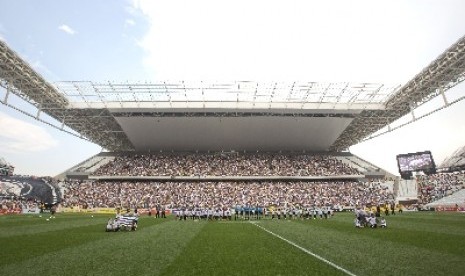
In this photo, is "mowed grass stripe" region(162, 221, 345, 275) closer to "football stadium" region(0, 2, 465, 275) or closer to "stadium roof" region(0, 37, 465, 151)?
"football stadium" region(0, 2, 465, 275)

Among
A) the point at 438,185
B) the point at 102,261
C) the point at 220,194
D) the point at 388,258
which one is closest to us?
the point at 102,261

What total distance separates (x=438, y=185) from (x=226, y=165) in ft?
101

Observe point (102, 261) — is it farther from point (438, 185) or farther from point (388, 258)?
point (438, 185)

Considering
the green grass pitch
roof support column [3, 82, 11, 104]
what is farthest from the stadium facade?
the green grass pitch

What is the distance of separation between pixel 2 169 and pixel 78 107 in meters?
16.6

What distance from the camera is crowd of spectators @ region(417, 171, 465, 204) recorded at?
46.9 metres

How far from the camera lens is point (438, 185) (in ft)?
164

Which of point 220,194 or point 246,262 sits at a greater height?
point 220,194

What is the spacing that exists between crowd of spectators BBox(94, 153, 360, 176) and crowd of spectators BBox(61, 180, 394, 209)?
93.1 inches

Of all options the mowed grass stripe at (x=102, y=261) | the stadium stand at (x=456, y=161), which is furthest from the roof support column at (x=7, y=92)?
the stadium stand at (x=456, y=161)

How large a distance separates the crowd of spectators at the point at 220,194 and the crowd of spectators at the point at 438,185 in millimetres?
4301

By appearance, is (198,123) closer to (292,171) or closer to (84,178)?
(292,171)

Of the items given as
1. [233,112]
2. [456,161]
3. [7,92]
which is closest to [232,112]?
[233,112]

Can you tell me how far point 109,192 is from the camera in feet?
167
